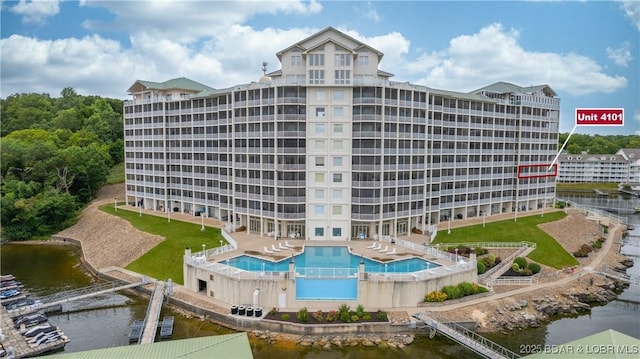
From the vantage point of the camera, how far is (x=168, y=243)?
166 feet

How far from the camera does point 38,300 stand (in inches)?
1438

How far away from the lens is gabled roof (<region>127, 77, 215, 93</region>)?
66.6m

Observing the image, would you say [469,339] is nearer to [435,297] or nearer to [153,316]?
[435,297]

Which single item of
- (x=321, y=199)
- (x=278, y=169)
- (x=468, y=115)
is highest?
(x=468, y=115)

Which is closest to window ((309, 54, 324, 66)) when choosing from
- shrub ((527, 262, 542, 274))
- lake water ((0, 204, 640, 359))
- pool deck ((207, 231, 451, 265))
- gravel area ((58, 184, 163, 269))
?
pool deck ((207, 231, 451, 265))

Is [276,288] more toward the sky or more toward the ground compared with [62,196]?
more toward the ground

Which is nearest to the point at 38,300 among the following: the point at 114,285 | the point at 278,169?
the point at 114,285

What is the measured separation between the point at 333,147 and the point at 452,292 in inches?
844

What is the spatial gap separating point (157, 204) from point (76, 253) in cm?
1529

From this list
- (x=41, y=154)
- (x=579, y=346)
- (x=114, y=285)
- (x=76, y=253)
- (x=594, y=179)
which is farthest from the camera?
(x=594, y=179)

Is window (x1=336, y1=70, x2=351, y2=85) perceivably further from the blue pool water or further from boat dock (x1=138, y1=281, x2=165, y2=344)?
boat dock (x1=138, y1=281, x2=165, y2=344)

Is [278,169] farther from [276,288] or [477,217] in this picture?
[477,217]

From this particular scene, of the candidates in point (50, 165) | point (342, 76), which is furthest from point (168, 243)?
point (50, 165)

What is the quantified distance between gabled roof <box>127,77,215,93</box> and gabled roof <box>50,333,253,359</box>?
50.5 meters
